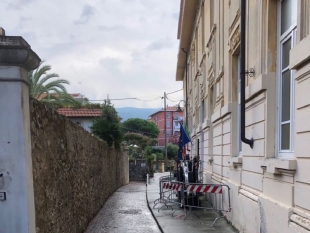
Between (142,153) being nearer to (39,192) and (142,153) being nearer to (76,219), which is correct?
(76,219)

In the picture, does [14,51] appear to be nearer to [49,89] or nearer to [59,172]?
[59,172]

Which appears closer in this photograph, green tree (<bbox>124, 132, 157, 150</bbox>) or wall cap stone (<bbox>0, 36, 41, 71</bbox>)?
wall cap stone (<bbox>0, 36, 41, 71</bbox>)

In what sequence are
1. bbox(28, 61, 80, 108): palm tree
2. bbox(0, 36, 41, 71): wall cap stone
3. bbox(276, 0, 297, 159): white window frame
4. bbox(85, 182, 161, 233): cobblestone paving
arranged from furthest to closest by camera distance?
bbox(28, 61, 80, 108): palm tree
bbox(85, 182, 161, 233): cobblestone paving
bbox(276, 0, 297, 159): white window frame
bbox(0, 36, 41, 71): wall cap stone

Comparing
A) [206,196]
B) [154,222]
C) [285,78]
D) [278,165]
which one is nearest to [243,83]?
[285,78]

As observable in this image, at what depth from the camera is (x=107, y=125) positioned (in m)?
20.1

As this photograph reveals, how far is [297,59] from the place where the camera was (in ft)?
13.1

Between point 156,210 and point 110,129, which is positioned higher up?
point 110,129

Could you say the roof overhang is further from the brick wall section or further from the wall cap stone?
the wall cap stone

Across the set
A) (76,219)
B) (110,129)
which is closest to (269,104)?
(76,219)

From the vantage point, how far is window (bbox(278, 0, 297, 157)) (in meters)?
4.77

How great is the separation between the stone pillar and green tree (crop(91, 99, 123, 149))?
16.0 meters

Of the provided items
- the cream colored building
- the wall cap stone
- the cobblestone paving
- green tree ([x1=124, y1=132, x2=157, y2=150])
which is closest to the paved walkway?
the cobblestone paving

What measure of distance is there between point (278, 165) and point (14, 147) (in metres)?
3.48

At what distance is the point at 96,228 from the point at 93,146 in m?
3.29
